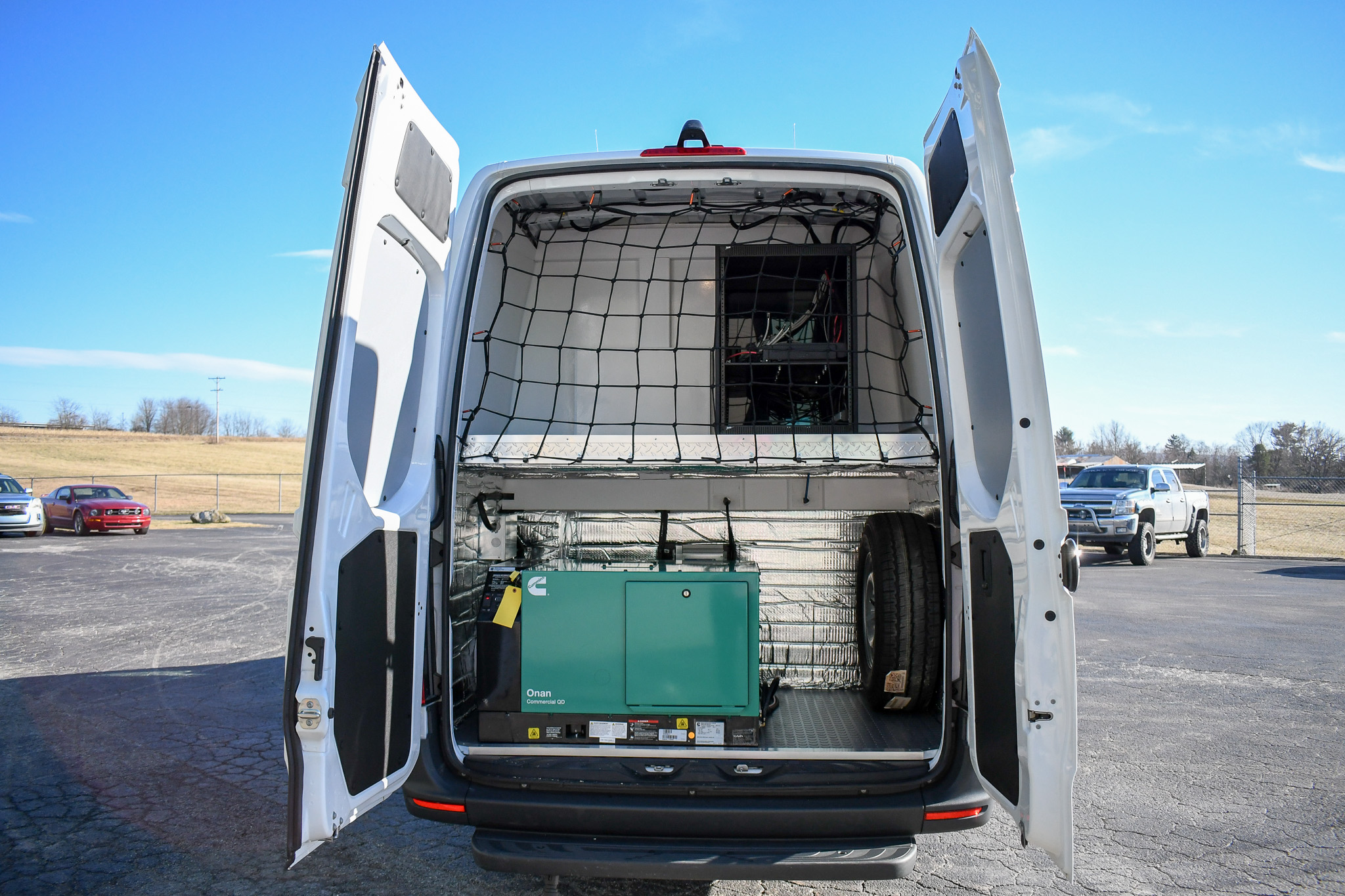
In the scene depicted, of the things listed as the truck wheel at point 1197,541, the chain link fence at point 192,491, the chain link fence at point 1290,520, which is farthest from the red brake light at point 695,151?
the chain link fence at point 192,491

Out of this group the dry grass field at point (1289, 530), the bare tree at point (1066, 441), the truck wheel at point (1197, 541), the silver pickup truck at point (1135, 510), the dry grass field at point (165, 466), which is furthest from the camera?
the bare tree at point (1066, 441)

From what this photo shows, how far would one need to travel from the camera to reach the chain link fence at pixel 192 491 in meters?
29.0

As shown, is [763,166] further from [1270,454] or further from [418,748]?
[1270,454]

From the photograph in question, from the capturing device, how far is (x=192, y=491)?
33406mm

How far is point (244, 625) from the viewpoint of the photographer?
7.58 meters

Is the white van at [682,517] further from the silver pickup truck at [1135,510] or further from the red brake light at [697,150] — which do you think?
the silver pickup truck at [1135,510]

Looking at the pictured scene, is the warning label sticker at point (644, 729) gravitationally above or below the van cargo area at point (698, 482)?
below

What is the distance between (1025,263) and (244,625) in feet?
25.6

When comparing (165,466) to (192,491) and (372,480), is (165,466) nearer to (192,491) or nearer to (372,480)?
(192,491)

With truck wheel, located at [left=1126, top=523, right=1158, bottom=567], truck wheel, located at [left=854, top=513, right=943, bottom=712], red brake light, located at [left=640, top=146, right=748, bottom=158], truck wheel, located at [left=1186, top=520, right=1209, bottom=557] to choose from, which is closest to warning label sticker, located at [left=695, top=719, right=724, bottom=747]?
truck wheel, located at [left=854, top=513, right=943, bottom=712]

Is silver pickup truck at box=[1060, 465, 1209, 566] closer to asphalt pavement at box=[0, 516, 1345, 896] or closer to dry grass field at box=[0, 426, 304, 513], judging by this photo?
asphalt pavement at box=[0, 516, 1345, 896]

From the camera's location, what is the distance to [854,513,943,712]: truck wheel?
9.29 ft

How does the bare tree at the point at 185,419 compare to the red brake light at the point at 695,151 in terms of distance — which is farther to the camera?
the bare tree at the point at 185,419

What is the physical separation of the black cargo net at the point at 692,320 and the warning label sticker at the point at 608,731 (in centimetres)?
119
